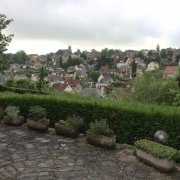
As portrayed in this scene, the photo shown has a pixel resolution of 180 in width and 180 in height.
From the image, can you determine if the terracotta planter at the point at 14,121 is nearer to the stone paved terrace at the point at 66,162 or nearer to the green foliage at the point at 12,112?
the green foliage at the point at 12,112

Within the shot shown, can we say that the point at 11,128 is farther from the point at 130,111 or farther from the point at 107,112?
the point at 130,111

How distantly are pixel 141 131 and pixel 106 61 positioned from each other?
104071 mm

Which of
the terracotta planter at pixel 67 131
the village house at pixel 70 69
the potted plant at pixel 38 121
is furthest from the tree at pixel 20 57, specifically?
the terracotta planter at pixel 67 131

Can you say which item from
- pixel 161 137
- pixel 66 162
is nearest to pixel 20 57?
pixel 66 162

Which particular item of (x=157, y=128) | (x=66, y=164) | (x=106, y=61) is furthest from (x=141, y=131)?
(x=106, y=61)

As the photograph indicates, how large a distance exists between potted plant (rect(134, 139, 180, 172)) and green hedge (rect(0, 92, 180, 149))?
817 millimetres

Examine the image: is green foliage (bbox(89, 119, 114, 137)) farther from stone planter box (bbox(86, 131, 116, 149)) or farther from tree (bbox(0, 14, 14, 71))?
tree (bbox(0, 14, 14, 71))

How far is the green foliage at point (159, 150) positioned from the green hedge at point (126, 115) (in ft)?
2.67

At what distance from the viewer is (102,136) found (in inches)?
260

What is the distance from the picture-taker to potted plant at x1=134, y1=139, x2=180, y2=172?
508 cm

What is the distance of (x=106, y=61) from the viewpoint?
359 feet

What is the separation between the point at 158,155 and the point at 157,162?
8.6 inches

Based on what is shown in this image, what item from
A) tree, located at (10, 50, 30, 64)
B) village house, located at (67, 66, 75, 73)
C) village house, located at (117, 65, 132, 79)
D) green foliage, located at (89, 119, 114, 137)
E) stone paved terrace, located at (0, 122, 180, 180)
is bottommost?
stone paved terrace, located at (0, 122, 180, 180)

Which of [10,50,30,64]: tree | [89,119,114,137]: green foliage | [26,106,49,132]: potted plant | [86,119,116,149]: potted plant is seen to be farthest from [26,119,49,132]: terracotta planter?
[10,50,30,64]: tree
